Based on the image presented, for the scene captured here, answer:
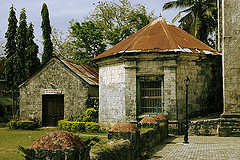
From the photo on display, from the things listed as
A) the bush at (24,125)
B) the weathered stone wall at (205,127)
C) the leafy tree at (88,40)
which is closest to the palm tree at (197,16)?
the leafy tree at (88,40)

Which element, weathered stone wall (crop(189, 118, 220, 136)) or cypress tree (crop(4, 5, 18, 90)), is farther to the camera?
cypress tree (crop(4, 5, 18, 90))

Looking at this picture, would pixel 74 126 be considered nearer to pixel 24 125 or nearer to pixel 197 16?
pixel 24 125

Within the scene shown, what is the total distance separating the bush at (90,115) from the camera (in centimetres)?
1934

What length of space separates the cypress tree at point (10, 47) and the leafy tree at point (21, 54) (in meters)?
0.43

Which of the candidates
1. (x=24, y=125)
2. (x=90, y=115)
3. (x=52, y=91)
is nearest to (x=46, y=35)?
(x=52, y=91)

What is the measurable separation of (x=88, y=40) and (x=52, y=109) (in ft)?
40.2

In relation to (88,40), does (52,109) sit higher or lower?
lower

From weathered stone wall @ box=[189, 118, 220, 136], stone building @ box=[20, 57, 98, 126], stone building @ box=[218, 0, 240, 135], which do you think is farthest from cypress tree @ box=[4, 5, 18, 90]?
stone building @ box=[218, 0, 240, 135]

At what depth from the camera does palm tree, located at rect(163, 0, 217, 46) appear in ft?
90.3

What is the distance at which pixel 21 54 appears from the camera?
26688mm

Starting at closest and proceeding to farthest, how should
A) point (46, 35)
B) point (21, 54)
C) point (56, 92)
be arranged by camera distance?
point (56, 92)
point (21, 54)
point (46, 35)

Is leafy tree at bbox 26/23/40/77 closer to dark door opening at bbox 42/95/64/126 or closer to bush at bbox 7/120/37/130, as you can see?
dark door opening at bbox 42/95/64/126

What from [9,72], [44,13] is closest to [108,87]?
[9,72]

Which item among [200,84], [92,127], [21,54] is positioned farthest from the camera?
[21,54]
